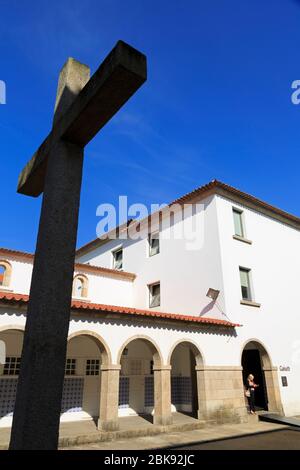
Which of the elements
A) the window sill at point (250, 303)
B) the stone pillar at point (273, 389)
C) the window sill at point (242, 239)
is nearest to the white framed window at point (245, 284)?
the window sill at point (250, 303)

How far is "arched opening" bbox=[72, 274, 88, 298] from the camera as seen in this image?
17.8 metres

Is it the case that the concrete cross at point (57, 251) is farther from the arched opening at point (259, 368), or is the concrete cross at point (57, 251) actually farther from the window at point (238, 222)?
the window at point (238, 222)

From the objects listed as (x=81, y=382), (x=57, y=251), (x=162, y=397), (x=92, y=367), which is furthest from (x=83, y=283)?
(x=57, y=251)

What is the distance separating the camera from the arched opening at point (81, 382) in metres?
12.6

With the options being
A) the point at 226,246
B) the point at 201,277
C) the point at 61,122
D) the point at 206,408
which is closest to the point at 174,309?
the point at 201,277

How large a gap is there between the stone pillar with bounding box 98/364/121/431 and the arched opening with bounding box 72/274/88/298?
7289 mm

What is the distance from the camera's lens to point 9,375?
38.2 ft

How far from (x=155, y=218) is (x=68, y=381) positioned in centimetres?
956

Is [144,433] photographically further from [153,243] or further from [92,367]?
[153,243]

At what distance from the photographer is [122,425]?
11305 mm

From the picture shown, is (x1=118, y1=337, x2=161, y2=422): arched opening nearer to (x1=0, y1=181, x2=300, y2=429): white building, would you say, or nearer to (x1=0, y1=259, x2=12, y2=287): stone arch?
(x1=0, y1=181, x2=300, y2=429): white building

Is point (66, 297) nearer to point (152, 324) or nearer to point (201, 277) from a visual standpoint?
point (152, 324)

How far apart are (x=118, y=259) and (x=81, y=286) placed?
4.58m

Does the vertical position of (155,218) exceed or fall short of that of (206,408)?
it exceeds it
